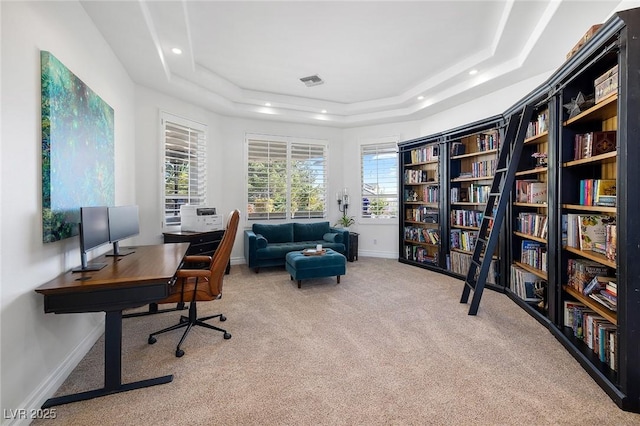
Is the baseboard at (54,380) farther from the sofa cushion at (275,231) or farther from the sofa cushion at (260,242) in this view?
the sofa cushion at (275,231)

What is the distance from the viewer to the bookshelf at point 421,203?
5125 millimetres

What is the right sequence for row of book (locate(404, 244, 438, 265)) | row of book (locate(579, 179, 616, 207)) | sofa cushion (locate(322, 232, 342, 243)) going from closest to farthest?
1. row of book (locate(579, 179, 616, 207))
2. row of book (locate(404, 244, 438, 265))
3. sofa cushion (locate(322, 232, 342, 243))

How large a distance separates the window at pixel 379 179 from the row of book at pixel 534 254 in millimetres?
2742

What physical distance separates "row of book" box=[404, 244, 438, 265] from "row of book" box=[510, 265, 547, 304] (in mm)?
1641

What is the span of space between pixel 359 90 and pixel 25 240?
4680mm

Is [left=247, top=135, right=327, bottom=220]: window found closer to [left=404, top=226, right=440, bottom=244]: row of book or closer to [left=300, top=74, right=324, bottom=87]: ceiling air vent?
[left=300, top=74, right=324, bottom=87]: ceiling air vent

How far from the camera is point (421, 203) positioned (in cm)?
544

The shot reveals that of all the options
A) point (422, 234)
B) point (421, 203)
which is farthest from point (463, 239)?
point (421, 203)

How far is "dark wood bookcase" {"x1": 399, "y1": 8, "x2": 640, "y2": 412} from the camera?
175 cm

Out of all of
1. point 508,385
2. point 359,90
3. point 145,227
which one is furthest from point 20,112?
point 359,90

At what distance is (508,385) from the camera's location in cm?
194

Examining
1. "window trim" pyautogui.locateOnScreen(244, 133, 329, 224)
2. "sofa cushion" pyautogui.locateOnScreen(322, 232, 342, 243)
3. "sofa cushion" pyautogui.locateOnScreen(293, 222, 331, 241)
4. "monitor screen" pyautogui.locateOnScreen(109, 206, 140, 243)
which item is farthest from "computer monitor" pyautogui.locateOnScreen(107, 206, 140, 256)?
"sofa cushion" pyautogui.locateOnScreen(322, 232, 342, 243)

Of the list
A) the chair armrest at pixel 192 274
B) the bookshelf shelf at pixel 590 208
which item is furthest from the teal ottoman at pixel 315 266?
the bookshelf shelf at pixel 590 208

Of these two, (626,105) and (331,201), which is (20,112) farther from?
(331,201)
